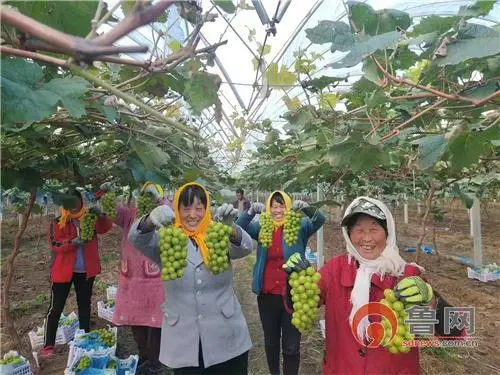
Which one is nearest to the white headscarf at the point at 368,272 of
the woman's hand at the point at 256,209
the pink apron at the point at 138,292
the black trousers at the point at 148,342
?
the woman's hand at the point at 256,209

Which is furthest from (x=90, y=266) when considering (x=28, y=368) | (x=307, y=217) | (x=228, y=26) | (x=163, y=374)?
(x=228, y=26)

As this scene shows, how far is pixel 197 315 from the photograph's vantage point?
7.00 ft

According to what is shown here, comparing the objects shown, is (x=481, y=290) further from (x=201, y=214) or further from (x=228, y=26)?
(x=228, y=26)

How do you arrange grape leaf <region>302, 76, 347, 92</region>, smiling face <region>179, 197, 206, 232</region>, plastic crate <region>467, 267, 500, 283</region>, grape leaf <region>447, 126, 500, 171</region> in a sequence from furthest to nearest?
→ plastic crate <region>467, 267, 500, 283</region> < smiling face <region>179, 197, 206, 232</region> < grape leaf <region>302, 76, 347, 92</region> < grape leaf <region>447, 126, 500, 171</region>

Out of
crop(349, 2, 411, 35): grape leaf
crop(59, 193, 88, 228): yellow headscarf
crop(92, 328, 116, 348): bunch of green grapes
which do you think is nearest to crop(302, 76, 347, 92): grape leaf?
crop(349, 2, 411, 35): grape leaf

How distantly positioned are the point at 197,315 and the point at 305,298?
2.76 feet

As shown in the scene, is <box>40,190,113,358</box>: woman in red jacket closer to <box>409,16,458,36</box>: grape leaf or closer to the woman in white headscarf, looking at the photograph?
the woman in white headscarf

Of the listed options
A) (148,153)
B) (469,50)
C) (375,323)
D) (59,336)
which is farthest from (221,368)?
(59,336)

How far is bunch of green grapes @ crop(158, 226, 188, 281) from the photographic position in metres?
1.75

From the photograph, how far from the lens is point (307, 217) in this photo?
3.31 meters

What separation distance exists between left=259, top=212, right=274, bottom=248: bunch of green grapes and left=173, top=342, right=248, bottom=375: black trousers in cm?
107

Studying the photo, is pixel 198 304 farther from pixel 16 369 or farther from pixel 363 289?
pixel 16 369

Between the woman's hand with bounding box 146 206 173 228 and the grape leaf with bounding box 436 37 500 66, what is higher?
the grape leaf with bounding box 436 37 500 66

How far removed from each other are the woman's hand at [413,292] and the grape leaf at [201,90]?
3.27ft
